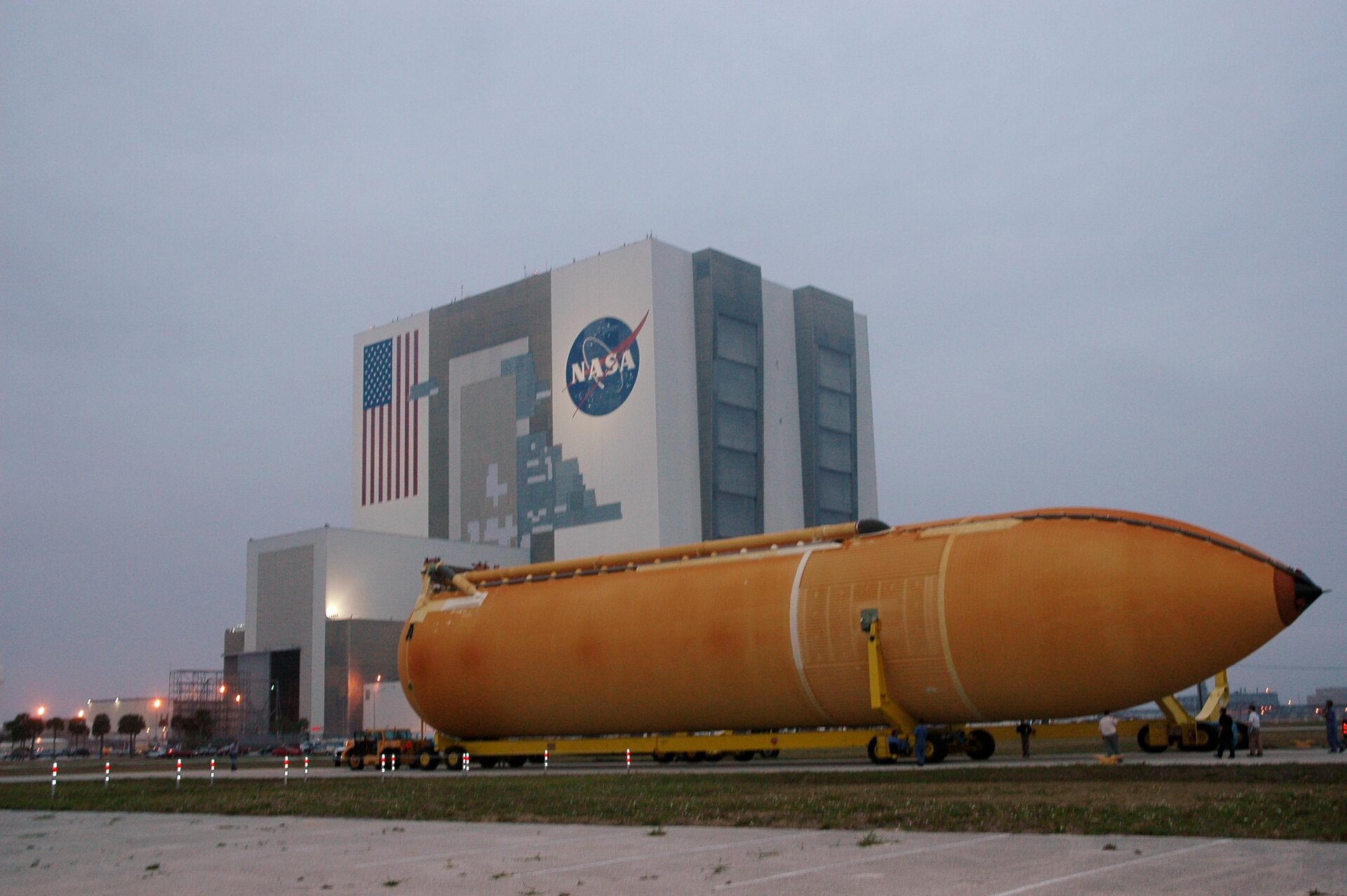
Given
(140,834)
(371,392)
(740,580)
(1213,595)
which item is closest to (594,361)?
(371,392)

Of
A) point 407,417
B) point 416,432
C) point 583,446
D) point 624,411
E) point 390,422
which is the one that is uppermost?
point 407,417

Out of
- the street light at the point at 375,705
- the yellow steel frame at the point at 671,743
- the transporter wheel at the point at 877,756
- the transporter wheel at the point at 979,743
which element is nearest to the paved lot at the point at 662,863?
the transporter wheel at the point at 877,756

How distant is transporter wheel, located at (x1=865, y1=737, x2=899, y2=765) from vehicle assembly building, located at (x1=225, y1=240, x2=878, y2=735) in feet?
196

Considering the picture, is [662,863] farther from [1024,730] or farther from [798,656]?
[1024,730]

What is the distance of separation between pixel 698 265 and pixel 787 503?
803 inches

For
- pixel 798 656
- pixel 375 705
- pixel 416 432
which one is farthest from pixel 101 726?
pixel 798 656

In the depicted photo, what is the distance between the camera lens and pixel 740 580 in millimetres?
32031

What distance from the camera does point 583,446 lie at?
3750 inches

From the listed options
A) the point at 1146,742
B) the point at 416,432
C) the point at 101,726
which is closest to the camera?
the point at 1146,742

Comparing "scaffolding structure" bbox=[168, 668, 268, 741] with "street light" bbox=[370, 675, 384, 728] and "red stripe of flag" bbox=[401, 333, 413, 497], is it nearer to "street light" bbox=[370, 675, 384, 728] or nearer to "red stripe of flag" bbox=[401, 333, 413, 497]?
"street light" bbox=[370, 675, 384, 728]

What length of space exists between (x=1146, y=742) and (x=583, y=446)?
67669 millimetres

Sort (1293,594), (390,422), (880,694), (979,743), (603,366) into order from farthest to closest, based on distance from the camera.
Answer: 1. (390,422)
2. (603,366)
3. (979,743)
4. (880,694)
5. (1293,594)

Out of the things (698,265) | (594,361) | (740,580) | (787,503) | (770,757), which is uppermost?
(698,265)

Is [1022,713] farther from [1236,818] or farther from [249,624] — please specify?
[249,624]
